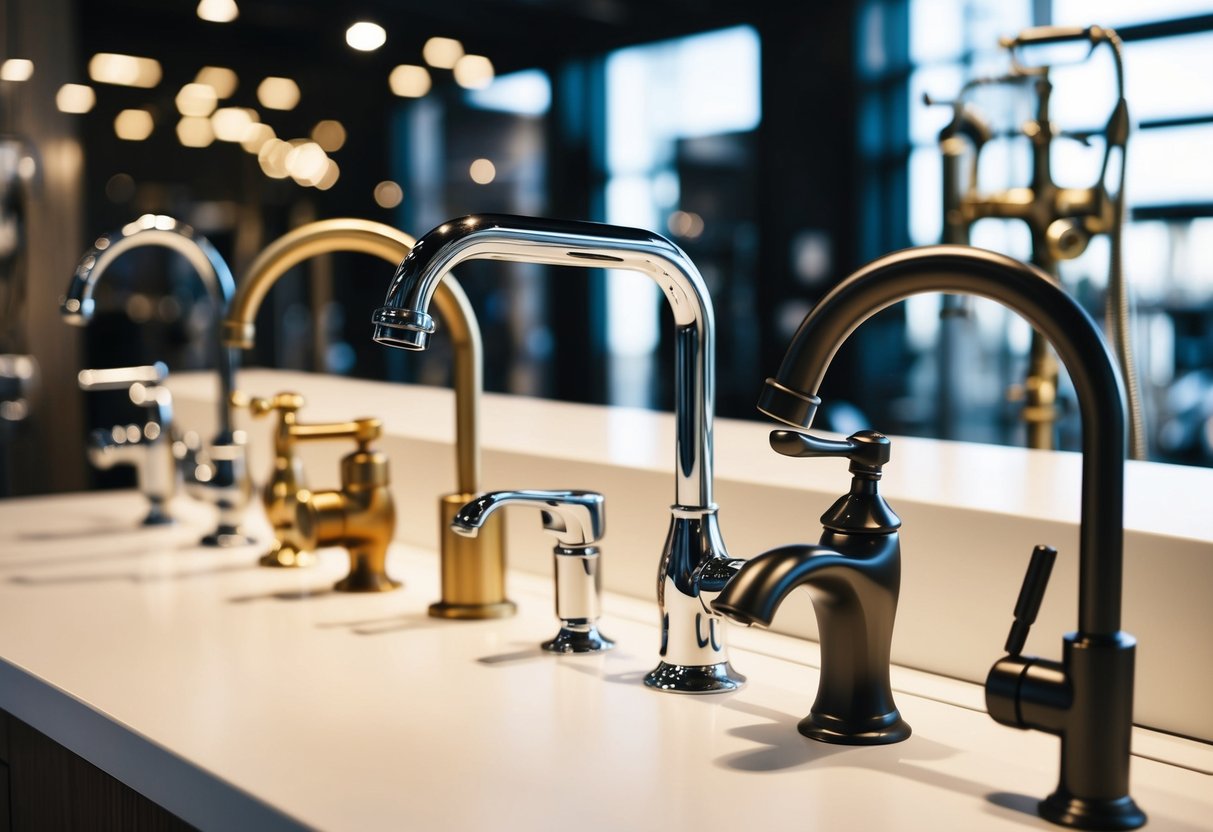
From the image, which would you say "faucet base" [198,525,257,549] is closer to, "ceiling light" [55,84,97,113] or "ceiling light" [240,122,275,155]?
"ceiling light" [55,84,97,113]

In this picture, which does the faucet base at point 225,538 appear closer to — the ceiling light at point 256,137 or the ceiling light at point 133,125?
the ceiling light at point 133,125

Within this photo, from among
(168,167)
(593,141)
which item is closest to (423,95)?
(593,141)

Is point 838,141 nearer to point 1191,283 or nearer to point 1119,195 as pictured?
point 1191,283

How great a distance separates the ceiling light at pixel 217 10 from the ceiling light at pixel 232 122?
1.24 ft

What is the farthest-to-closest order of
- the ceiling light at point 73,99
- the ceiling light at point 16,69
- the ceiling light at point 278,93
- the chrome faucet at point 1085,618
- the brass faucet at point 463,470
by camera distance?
the ceiling light at point 278,93 → the ceiling light at point 73,99 → the ceiling light at point 16,69 → the brass faucet at point 463,470 → the chrome faucet at point 1085,618

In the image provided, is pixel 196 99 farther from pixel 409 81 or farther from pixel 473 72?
pixel 473 72

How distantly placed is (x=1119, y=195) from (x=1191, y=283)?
297 cm

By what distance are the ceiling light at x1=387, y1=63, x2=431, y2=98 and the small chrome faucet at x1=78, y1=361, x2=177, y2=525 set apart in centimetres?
545

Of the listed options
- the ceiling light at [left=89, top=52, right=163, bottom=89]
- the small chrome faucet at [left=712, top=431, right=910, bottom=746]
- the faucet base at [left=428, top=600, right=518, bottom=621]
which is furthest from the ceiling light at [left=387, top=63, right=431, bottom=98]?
the small chrome faucet at [left=712, top=431, right=910, bottom=746]

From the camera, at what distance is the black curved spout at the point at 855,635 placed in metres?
0.69

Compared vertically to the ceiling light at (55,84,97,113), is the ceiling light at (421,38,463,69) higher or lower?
higher

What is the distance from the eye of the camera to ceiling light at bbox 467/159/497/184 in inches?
260

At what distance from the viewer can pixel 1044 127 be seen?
1.49 m

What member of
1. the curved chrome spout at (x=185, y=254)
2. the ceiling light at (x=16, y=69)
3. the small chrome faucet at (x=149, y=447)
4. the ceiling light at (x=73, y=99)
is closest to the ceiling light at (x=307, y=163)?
the ceiling light at (x=73, y=99)
